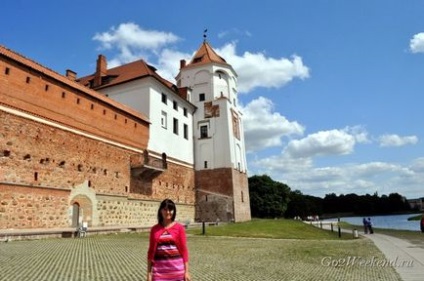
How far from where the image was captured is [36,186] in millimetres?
17031

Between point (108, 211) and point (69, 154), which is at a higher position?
point (69, 154)

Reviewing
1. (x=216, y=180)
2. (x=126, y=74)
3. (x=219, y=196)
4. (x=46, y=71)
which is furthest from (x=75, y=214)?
(x=216, y=180)

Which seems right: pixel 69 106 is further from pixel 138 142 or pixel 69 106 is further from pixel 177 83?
pixel 177 83

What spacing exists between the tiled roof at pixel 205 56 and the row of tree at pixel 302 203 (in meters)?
24.2

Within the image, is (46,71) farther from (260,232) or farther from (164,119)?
Result: (260,232)

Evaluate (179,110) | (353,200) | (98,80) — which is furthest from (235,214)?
(353,200)

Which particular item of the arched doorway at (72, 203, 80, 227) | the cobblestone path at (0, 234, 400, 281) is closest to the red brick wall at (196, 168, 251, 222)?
the arched doorway at (72, 203, 80, 227)

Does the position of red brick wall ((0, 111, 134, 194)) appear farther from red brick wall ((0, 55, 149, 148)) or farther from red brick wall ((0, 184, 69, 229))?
red brick wall ((0, 55, 149, 148))

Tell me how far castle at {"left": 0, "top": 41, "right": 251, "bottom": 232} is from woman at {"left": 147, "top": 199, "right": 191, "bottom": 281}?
14.4 metres

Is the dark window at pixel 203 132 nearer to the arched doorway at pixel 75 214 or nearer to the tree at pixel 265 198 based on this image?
the arched doorway at pixel 75 214

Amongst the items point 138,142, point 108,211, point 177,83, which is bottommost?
point 108,211

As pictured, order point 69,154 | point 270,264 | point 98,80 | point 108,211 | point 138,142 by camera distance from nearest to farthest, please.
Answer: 1. point 270,264
2. point 69,154
3. point 108,211
4. point 138,142
5. point 98,80

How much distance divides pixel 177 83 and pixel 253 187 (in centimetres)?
2433

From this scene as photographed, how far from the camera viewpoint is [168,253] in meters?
3.54
